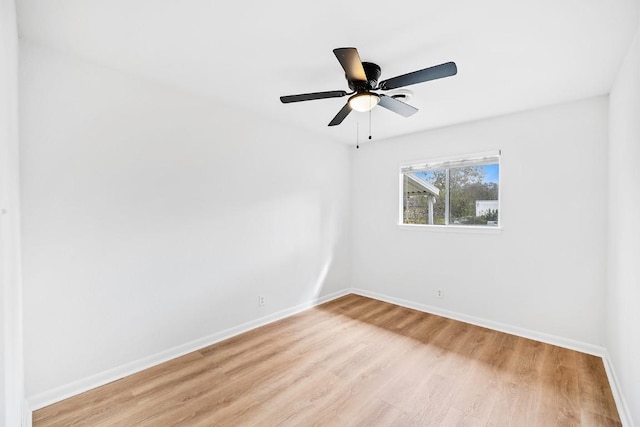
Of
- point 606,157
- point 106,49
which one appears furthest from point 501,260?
point 106,49

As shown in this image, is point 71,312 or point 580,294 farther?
point 580,294

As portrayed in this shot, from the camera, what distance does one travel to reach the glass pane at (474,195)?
3.36 meters

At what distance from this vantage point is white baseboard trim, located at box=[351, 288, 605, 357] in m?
2.70

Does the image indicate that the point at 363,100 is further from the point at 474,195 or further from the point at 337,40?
the point at 474,195

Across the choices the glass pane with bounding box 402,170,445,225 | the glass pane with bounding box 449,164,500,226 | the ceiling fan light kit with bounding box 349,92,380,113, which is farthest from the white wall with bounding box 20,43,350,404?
the glass pane with bounding box 449,164,500,226

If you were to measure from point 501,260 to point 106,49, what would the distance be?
4.01 metres

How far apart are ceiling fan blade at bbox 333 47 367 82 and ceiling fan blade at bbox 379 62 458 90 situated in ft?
0.74

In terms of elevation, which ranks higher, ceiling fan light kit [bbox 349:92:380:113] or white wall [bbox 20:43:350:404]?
ceiling fan light kit [bbox 349:92:380:113]

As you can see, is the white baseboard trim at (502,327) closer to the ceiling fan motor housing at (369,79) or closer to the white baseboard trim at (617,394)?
the white baseboard trim at (617,394)

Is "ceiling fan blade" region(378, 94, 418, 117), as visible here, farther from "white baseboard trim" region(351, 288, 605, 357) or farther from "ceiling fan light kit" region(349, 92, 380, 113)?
"white baseboard trim" region(351, 288, 605, 357)

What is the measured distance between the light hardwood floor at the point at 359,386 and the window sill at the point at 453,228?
1106mm

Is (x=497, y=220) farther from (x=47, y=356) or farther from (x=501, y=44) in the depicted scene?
(x=47, y=356)

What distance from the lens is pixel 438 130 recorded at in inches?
144

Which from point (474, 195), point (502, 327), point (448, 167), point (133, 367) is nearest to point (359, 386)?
point (133, 367)
